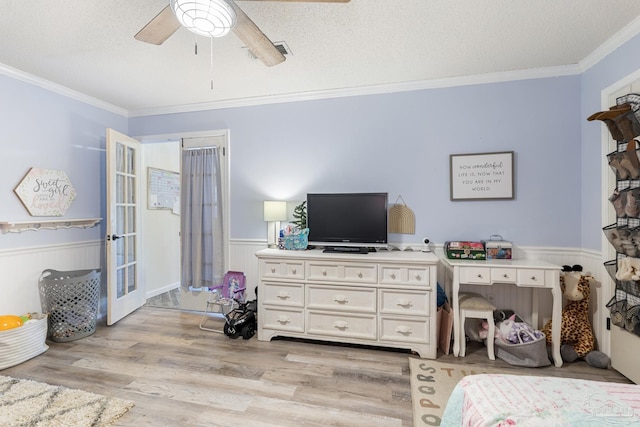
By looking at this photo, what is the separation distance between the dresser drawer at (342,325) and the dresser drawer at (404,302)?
155 mm

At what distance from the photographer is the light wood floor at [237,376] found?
1865 millimetres

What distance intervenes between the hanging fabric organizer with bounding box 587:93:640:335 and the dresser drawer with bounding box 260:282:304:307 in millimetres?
2422

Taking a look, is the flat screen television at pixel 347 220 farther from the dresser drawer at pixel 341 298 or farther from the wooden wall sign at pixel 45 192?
the wooden wall sign at pixel 45 192

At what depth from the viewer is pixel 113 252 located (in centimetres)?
331

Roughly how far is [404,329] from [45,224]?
358 centimetres

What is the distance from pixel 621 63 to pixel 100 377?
4534 millimetres

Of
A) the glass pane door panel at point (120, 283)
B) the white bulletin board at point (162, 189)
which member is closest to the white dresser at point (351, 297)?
the glass pane door panel at point (120, 283)

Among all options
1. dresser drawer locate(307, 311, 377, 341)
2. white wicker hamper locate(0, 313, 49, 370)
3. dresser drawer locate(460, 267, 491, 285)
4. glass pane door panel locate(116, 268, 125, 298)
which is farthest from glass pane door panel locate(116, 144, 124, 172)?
dresser drawer locate(460, 267, 491, 285)

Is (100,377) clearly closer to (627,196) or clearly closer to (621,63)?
(627,196)

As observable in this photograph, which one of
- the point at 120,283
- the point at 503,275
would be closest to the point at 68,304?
the point at 120,283

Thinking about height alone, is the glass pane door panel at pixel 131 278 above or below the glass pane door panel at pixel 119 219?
below

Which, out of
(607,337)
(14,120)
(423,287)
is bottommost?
(607,337)

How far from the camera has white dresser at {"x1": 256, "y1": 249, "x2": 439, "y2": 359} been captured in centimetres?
258

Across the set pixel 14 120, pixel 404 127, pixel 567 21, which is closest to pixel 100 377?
pixel 14 120
